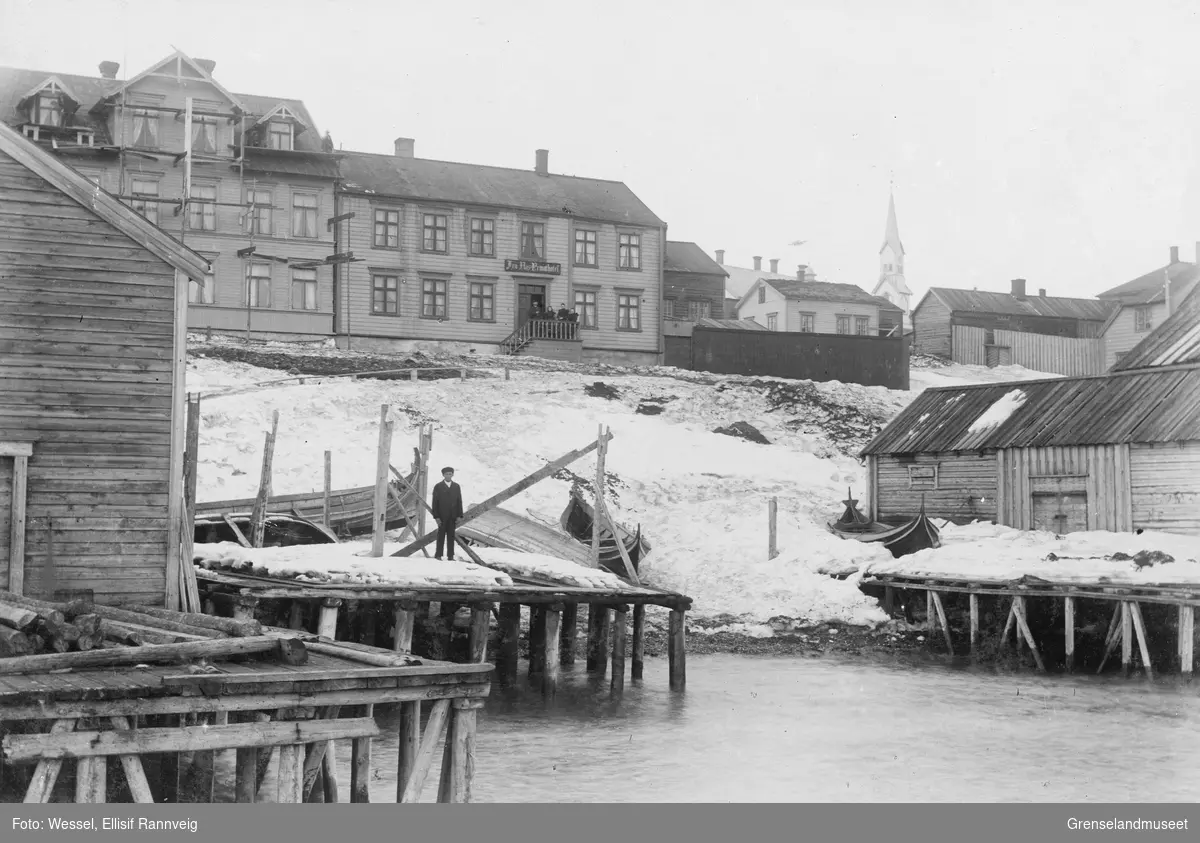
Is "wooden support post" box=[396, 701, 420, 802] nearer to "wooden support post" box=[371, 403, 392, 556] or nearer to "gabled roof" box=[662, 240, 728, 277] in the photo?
"wooden support post" box=[371, 403, 392, 556]

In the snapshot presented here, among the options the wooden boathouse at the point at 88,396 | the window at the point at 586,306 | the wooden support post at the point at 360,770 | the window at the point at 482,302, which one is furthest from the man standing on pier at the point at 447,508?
the window at the point at 586,306

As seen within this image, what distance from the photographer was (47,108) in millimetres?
45344

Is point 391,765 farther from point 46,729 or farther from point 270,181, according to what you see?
point 270,181

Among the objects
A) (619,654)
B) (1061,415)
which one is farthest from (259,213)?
→ (619,654)

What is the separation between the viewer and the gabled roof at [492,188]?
5203cm

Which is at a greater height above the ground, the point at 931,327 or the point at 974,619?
the point at 931,327

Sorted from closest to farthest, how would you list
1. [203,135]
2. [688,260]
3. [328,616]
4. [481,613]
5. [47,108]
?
[328,616]
[481,613]
[47,108]
[203,135]
[688,260]

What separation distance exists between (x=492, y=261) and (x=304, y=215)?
24.4 ft

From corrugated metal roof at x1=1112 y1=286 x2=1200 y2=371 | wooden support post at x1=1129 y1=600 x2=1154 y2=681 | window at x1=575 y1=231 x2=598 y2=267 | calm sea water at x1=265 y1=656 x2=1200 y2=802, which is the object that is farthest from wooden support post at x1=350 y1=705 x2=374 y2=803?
window at x1=575 y1=231 x2=598 y2=267

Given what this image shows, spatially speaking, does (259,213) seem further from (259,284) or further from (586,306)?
(586,306)

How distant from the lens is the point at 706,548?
112 feet

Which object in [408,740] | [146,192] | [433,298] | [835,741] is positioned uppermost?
[146,192]

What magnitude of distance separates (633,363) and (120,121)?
20.3 meters
